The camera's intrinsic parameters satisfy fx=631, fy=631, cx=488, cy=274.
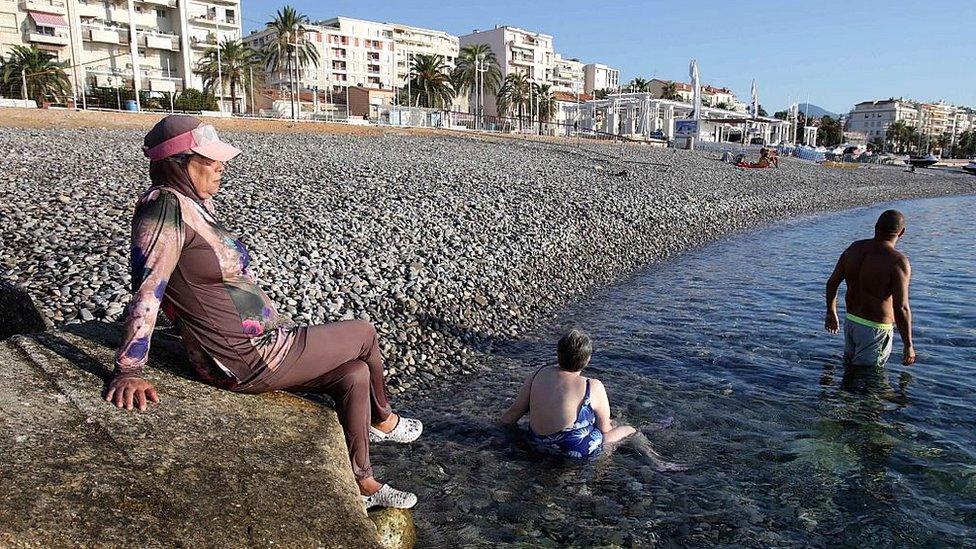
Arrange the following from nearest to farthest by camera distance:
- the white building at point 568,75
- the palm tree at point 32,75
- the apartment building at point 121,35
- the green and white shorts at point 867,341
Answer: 1. the green and white shorts at point 867,341
2. the palm tree at point 32,75
3. the apartment building at point 121,35
4. the white building at point 568,75

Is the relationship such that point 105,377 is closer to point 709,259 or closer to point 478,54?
point 709,259

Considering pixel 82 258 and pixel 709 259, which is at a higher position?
pixel 82 258

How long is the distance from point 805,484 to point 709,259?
10.8m

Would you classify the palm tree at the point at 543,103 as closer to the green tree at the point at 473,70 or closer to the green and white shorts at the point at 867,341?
the green tree at the point at 473,70

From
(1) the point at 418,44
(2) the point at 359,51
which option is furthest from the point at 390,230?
(1) the point at 418,44

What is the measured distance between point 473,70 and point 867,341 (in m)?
77.2

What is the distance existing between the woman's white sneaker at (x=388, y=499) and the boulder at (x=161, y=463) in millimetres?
554

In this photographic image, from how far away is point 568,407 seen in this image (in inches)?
204

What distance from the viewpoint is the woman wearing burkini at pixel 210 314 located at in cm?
310

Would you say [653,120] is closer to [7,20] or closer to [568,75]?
[568,75]

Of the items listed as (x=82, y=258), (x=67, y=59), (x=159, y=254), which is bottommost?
(x=82, y=258)

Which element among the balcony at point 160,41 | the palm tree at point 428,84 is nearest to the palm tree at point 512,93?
the palm tree at point 428,84

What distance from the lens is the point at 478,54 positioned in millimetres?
77375

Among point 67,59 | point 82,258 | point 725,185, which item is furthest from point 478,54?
point 82,258
